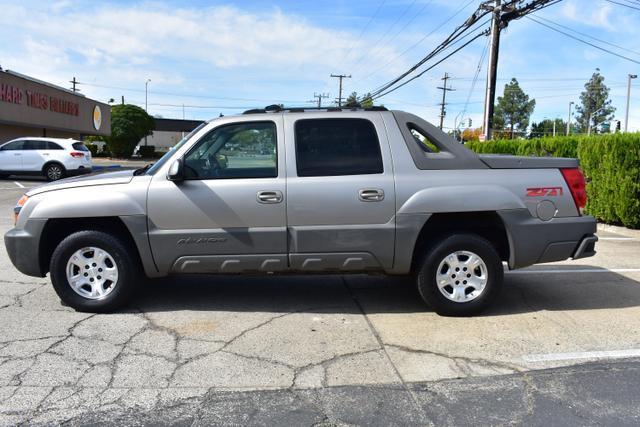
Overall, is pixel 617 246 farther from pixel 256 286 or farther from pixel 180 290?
pixel 180 290

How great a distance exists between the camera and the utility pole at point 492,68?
20.2 meters

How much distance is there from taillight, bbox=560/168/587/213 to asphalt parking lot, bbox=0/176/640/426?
44.1 inches

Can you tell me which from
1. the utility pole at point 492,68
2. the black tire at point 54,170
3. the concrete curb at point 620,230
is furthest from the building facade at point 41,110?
the concrete curb at point 620,230

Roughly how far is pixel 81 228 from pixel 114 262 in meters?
0.48

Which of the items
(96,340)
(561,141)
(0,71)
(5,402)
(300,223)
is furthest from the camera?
(0,71)

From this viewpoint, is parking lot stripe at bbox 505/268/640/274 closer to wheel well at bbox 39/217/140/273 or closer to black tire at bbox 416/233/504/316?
black tire at bbox 416/233/504/316

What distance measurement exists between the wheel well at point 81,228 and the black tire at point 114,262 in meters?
0.08

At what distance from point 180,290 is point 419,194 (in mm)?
2835

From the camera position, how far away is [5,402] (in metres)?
3.38

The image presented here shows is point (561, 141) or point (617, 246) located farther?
point (561, 141)

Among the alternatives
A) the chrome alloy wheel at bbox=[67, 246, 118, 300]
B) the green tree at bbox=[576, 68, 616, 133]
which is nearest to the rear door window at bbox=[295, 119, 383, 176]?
the chrome alloy wheel at bbox=[67, 246, 118, 300]

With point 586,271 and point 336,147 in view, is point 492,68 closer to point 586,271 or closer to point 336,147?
point 586,271

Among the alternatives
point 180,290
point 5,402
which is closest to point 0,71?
point 180,290

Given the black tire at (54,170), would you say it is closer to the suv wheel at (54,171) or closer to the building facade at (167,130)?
the suv wheel at (54,171)
